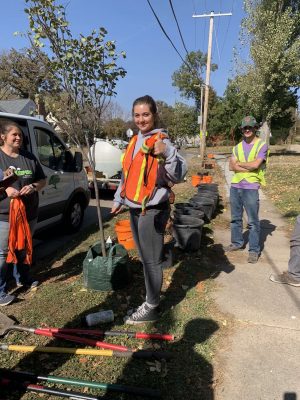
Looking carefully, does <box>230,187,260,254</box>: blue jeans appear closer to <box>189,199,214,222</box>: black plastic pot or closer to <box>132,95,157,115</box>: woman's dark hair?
<box>189,199,214,222</box>: black plastic pot

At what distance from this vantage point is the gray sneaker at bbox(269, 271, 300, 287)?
4512mm

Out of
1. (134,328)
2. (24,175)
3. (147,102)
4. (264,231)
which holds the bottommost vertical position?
(264,231)

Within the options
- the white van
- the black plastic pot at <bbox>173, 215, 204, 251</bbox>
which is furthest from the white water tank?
the black plastic pot at <bbox>173, 215, 204, 251</bbox>

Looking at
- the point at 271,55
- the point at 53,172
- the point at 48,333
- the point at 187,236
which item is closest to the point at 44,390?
the point at 48,333

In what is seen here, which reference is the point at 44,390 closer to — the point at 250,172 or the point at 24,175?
the point at 24,175

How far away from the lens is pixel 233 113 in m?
42.3

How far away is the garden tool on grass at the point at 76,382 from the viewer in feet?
8.64

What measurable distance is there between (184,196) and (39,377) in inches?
345

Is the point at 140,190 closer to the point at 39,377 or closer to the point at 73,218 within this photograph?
the point at 39,377

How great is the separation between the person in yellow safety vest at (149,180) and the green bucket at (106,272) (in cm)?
91

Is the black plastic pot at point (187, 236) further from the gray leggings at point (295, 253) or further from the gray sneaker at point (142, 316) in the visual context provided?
the gray sneaker at point (142, 316)

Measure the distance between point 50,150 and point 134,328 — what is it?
3631 millimetres

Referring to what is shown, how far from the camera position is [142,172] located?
10.2 feet

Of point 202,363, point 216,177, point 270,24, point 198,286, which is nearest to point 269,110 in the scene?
point 270,24
